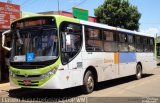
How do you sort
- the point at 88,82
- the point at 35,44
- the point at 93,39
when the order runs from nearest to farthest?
the point at 35,44
the point at 88,82
the point at 93,39

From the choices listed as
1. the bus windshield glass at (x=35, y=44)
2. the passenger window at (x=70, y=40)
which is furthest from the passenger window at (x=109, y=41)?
the bus windshield glass at (x=35, y=44)

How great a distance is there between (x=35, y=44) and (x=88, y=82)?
2.72 m

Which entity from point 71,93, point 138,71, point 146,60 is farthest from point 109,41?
point 146,60

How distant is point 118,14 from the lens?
127ft

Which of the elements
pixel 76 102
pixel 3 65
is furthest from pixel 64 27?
pixel 3 65

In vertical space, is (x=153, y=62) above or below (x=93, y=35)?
below

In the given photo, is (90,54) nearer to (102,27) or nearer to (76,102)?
(102,27)

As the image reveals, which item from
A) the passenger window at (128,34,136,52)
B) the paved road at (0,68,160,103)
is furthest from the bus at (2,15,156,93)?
the passenger window at (128,34,136,52)

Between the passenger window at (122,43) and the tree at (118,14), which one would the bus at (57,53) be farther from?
the tree at (118,14)

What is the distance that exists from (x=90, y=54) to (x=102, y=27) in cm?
177

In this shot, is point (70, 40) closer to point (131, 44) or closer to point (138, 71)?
point (131, 44)

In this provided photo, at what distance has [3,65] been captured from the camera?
60.5 feet

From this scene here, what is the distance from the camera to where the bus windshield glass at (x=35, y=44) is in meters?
11.7

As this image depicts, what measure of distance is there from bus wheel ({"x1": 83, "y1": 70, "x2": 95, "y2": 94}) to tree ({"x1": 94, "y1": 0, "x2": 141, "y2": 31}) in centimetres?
2521
